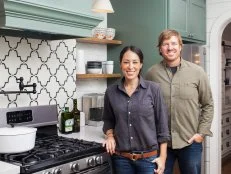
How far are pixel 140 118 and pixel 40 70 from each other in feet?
3.15

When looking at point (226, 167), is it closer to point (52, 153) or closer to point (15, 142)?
point (52, 153)

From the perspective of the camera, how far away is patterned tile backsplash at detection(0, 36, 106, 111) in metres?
2.27

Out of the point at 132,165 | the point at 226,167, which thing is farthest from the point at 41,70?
the point at 226,167

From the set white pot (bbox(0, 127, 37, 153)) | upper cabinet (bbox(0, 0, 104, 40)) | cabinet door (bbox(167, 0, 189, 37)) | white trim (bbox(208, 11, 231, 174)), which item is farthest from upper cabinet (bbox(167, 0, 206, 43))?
white pot (bbox(0, 127, 37, 153))

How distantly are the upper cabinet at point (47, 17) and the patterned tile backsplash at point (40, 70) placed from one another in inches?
5.1

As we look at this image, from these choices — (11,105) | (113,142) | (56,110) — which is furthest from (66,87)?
(113,142)

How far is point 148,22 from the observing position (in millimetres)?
3041

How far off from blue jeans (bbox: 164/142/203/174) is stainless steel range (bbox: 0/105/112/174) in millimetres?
436

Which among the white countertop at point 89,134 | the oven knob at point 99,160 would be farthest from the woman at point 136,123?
the white countertop at point 89,134

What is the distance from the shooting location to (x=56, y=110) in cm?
255

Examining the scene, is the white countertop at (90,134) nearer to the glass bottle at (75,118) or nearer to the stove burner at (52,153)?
the glass bottle at (75,118)

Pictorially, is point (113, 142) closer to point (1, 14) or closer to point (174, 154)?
point (174, 154)

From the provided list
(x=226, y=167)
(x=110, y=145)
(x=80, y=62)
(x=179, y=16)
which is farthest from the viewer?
(x=226, y=167)

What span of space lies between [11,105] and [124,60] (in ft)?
2.93
